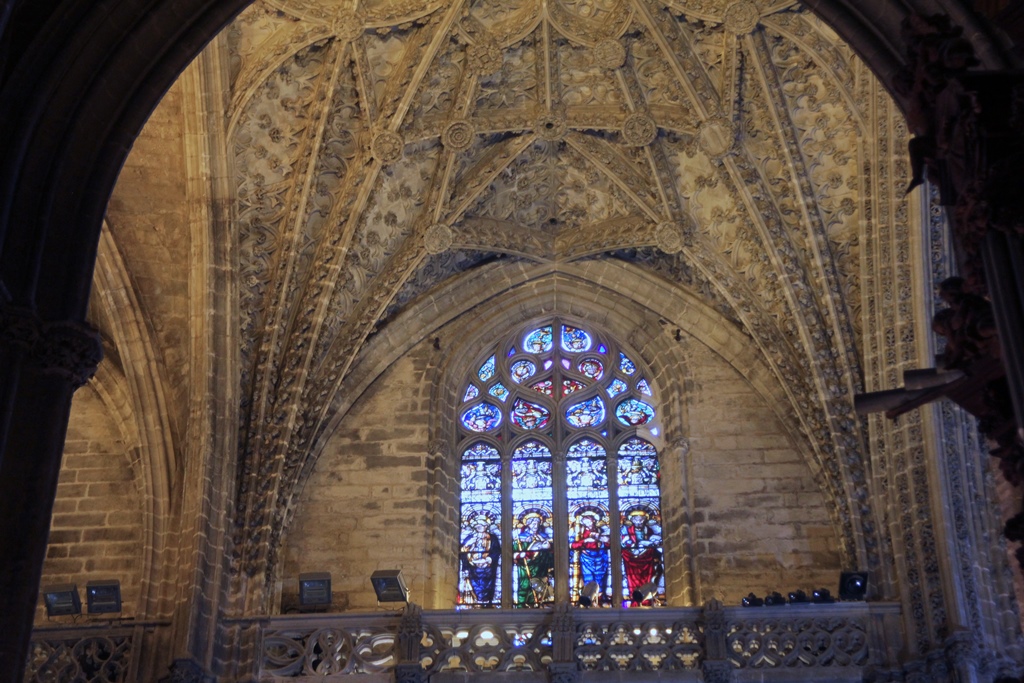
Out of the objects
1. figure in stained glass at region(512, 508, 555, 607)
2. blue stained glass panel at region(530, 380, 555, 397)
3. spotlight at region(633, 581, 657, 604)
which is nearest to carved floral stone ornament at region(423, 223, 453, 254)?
blue stained glass panel at region(530, 380, 555, 397)

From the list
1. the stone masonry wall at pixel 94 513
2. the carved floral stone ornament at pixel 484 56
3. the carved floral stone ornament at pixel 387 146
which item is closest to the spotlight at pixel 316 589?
the stone masonry wall at pixel 94 513

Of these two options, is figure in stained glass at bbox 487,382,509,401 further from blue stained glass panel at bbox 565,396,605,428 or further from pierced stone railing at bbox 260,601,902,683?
pierced stone railing at bbox 260,601,902,683

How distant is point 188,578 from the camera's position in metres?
14.8

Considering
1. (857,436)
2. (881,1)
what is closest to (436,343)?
(857,436)

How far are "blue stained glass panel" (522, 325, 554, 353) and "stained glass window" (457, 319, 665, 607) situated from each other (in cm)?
1

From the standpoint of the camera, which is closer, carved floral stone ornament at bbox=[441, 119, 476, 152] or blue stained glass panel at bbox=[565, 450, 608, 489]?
carved floral stone ornament at bbox=[441, 119, 476, 152]

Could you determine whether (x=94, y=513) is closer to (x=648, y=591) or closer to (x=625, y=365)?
(x=648, y=591)

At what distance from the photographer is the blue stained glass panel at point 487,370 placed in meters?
18.2

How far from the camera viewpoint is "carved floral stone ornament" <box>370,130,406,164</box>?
16672 mm

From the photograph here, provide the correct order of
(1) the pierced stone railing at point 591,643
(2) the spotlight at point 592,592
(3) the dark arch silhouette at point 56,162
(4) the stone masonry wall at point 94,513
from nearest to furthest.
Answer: (3) the dark arch silhouette at point 56,162 → (1) the pierced stone railing at point 591,643 → (4) the stone masonry wall at point 94,513 → (2) the spotlight at point 592,592

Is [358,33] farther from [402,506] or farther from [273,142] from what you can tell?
[402,506]

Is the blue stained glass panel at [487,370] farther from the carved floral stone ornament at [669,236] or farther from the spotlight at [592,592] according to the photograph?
the spotlight at [592,592]

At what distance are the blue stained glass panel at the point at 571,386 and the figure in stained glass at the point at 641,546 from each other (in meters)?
1.58

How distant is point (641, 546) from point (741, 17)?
18.9 ft
